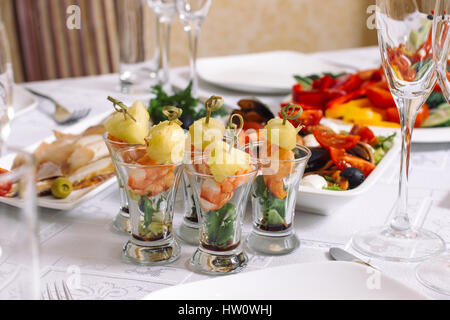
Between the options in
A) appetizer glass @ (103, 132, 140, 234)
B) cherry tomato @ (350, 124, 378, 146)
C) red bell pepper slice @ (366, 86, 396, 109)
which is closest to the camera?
appetizer glass @ (103, 132, 140, 234)

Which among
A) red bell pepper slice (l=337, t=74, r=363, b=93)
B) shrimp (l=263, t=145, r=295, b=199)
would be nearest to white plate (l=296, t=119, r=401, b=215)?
shrimp (l=263, t=145, r=295, b=199)

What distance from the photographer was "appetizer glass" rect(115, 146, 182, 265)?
77cm

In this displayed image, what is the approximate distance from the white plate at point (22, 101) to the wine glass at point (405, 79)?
991 millimetres

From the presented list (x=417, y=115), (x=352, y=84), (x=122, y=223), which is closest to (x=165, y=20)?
(x=352, y=84)

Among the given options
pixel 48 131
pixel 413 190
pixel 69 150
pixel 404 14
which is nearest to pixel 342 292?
pixel 404 14

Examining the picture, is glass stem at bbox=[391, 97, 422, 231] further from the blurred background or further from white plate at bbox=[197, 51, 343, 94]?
the blurred background

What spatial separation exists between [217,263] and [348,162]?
37 centimetres

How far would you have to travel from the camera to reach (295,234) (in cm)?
86

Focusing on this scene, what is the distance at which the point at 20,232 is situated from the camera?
466 millimetres

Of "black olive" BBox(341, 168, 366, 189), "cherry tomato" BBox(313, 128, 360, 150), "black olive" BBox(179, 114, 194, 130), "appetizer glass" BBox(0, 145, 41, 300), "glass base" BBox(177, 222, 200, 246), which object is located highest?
"appetizer glass" BBox(0, 145, 41, 300)

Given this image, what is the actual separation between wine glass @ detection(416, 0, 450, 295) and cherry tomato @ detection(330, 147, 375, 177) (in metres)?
0.27

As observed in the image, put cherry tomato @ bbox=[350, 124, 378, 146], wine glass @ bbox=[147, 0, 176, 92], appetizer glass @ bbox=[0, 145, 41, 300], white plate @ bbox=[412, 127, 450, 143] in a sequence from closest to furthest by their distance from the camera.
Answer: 1. appetizer glass @ bbox=[0, 145, 41, 300]
2. cherry tomato @ bbox=[350, 124, 378, 146]
3. white plate @ bbox=[412, 127, 450, 143]
4. wine glass @ bbox=[147, 0, 176, 92]

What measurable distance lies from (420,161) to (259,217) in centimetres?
57

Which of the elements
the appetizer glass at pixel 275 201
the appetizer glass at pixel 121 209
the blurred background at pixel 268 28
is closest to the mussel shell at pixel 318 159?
the appetizer glass at pixel 275 201
